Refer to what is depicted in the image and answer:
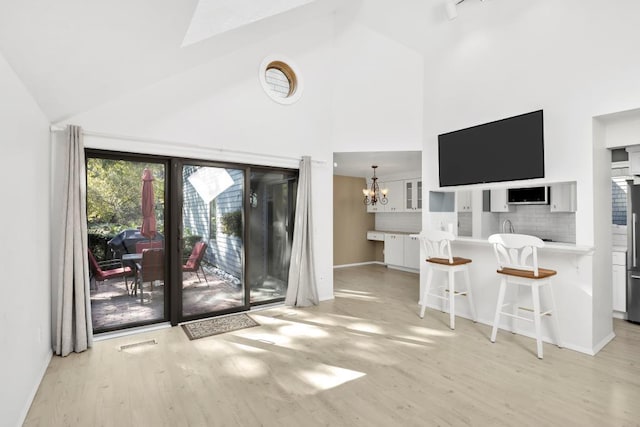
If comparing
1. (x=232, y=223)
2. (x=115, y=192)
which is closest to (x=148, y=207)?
(x=115, y=192)

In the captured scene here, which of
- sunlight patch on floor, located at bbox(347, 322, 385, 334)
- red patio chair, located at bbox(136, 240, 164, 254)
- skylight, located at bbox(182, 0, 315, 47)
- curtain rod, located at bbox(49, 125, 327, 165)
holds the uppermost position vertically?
skylight, located at bbox(182, 0, 315, 47)

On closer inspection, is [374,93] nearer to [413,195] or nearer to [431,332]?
[413,195]

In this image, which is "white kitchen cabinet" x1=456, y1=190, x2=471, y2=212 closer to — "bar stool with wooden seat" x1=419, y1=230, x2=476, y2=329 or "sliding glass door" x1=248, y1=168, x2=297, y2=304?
"bar stool with wooden seat" x1=419, y1=230, x2=476, y2=329

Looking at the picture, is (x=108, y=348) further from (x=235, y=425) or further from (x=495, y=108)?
(x=495, y=108)

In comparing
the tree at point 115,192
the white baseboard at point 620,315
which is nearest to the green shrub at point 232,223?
the tree at point 115,192

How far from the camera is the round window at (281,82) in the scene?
4.53m

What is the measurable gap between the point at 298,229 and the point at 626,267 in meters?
4.23

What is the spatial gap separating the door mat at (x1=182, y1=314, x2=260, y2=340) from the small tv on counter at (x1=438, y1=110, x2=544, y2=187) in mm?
3198

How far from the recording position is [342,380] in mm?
2633

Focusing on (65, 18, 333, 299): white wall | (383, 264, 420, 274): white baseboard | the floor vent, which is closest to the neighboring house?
(65, 18, 333, 299): white wall

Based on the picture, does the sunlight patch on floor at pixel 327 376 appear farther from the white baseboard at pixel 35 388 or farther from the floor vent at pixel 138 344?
the white baseboard at pixel 35 388

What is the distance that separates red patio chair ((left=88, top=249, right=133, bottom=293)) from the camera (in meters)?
3.43

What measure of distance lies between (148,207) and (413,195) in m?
5.63

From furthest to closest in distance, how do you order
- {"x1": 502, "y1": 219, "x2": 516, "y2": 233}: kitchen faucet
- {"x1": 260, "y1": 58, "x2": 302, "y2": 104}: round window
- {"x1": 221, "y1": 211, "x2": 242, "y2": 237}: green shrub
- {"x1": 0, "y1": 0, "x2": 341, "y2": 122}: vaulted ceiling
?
{"x1": 502, "y1": 219, "x2": 516, "y2": 233}: kitchen faucet, {"x1": 260, "y1": 58, "x2": 302, "y2": 104}: round window, {"x1": 221, "y1": 211, "x2": 242, "y2": 237}: green shrub, {"x1": 0, "y1": 0, "x2": 341, "y2": 122}: vaulted ceiling
